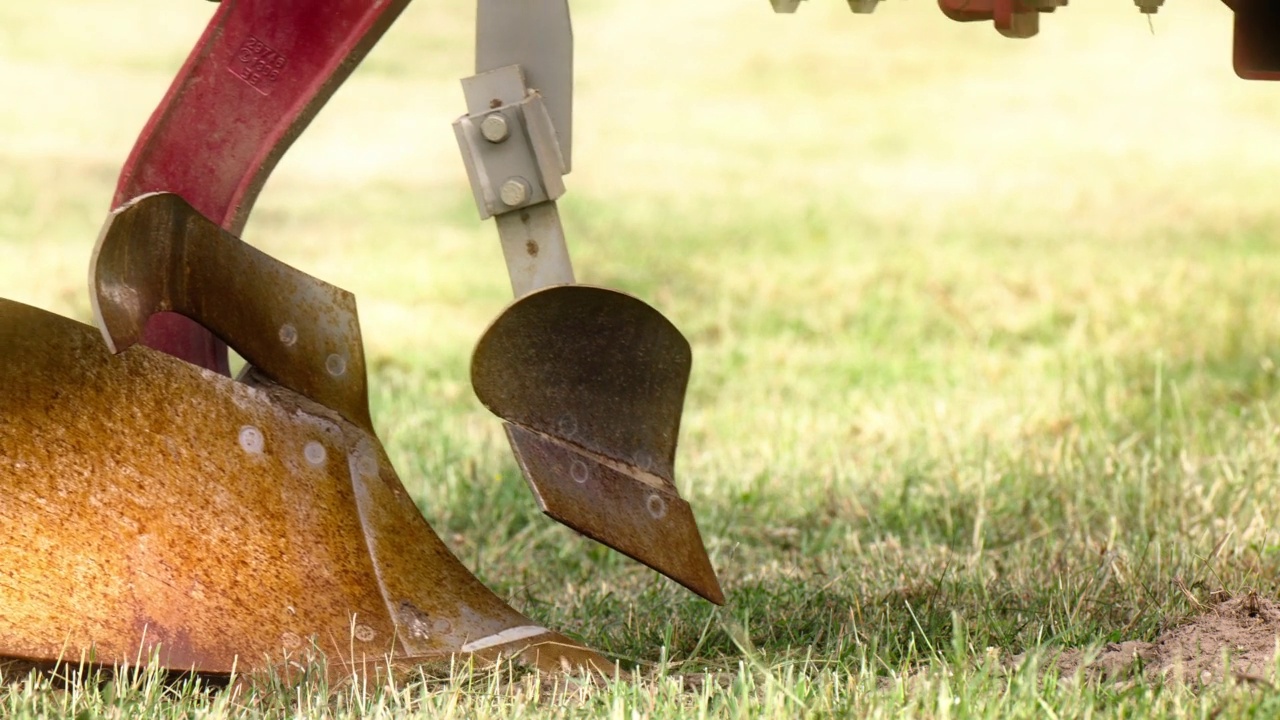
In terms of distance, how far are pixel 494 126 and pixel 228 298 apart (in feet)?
1.71

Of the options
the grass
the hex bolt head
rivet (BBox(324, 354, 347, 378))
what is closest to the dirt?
the grass

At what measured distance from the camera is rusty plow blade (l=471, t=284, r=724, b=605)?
82.4 inches

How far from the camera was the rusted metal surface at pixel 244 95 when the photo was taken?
2.12 m

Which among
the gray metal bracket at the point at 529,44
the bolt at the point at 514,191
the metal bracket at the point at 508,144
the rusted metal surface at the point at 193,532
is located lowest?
the rusted metal surface at the point at 193,532

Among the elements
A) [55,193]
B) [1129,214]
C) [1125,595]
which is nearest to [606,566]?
[1125,595]

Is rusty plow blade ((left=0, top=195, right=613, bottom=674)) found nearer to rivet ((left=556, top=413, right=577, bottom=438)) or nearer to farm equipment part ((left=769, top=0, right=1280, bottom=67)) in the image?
rivet ((left=556, top=413, right=577, bottom=438))

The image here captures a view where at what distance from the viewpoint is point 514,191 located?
203 cm

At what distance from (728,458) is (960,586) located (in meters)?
1.41

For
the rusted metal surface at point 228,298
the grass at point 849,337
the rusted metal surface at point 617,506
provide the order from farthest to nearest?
the grass at point 849,337 → the rusted metal surface at point 617,506 → the rusted metal surface at point 228,298

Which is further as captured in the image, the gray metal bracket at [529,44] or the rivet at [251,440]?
the rivet at [251,440]

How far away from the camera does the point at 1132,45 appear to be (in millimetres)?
14523

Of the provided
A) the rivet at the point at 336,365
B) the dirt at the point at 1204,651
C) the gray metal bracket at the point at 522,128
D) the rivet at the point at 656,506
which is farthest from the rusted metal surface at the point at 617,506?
the dirt at the point at 1204,651

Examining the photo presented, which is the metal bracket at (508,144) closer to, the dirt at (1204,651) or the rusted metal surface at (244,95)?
the rusted metal surface at (244,95)

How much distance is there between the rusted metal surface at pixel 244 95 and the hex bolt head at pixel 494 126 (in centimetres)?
24
